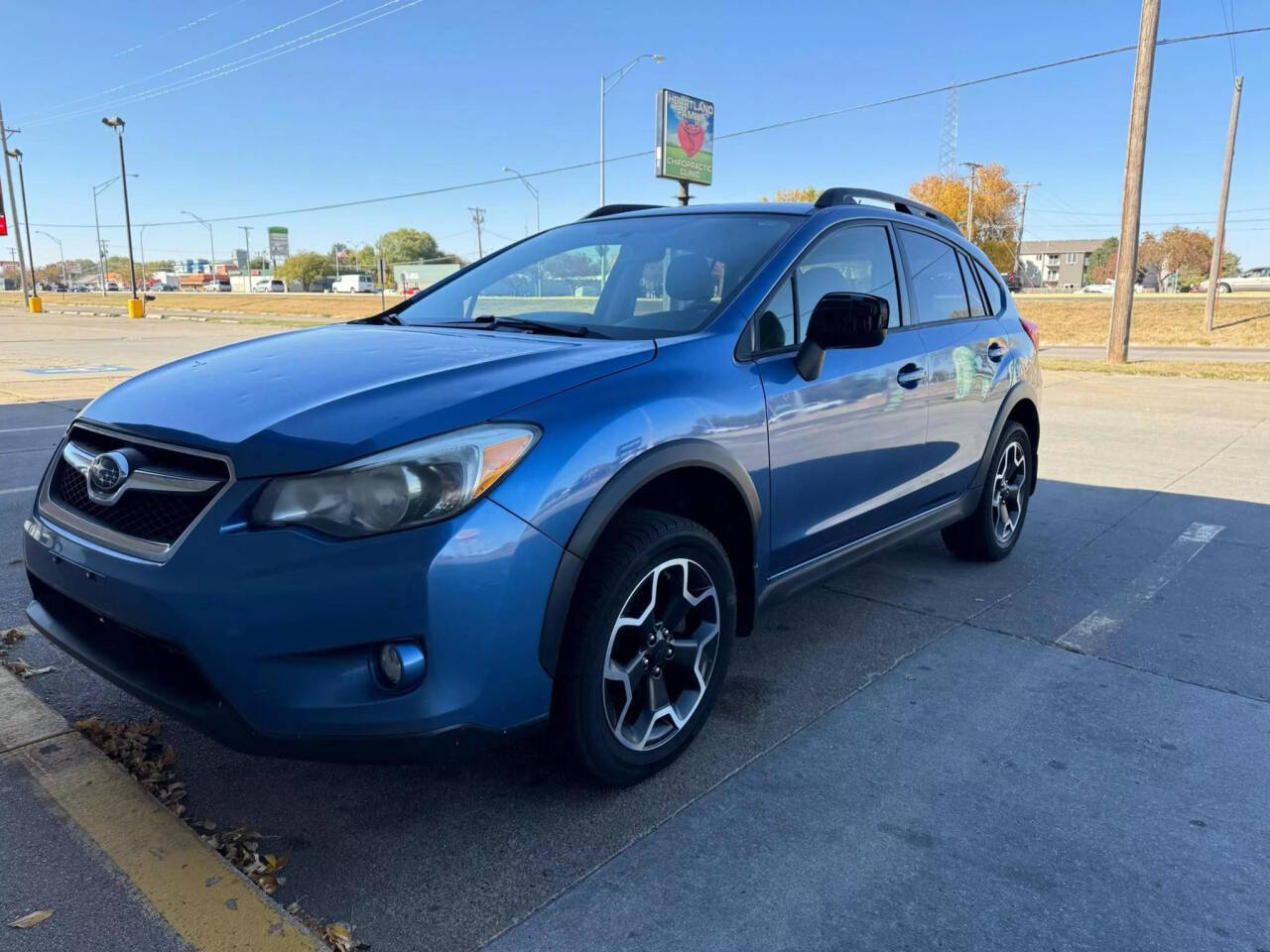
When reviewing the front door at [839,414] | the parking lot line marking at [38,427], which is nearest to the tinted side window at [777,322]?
the front door at [839,414]

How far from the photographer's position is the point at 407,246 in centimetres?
13225

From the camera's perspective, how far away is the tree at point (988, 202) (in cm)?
8075

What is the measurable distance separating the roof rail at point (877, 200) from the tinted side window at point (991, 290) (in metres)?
0.30

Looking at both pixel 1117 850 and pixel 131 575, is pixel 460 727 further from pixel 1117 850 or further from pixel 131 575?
pixel 1117 850

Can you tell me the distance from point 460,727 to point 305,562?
532 mm

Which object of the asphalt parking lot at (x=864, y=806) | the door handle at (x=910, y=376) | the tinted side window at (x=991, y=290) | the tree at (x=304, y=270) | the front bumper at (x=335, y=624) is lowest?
the asphalt parking lot at (x=864, y=806)

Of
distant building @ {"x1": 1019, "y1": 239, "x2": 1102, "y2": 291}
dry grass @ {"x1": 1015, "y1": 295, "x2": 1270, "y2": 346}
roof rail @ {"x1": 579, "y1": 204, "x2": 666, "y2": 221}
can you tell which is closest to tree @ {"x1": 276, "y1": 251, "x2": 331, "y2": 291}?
distant building @ {"x1": 1019, "y1": 239, "x2": 1102, "y2": 291}

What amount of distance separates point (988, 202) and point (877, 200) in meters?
90.3

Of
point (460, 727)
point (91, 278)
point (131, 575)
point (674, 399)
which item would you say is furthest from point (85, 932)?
point (91, 278)

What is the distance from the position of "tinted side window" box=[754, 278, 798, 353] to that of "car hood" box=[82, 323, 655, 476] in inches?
18.0

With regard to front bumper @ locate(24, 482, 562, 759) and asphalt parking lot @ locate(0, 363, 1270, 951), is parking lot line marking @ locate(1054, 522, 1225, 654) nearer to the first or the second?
asphalt parking lot @ locate(0, 363, 1270, 951)

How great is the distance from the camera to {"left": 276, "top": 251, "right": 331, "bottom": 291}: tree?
440 ft

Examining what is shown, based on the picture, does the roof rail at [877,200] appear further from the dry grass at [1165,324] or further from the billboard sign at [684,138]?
the billboard sign at [684,138]

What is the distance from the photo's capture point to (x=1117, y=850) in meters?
2.43
